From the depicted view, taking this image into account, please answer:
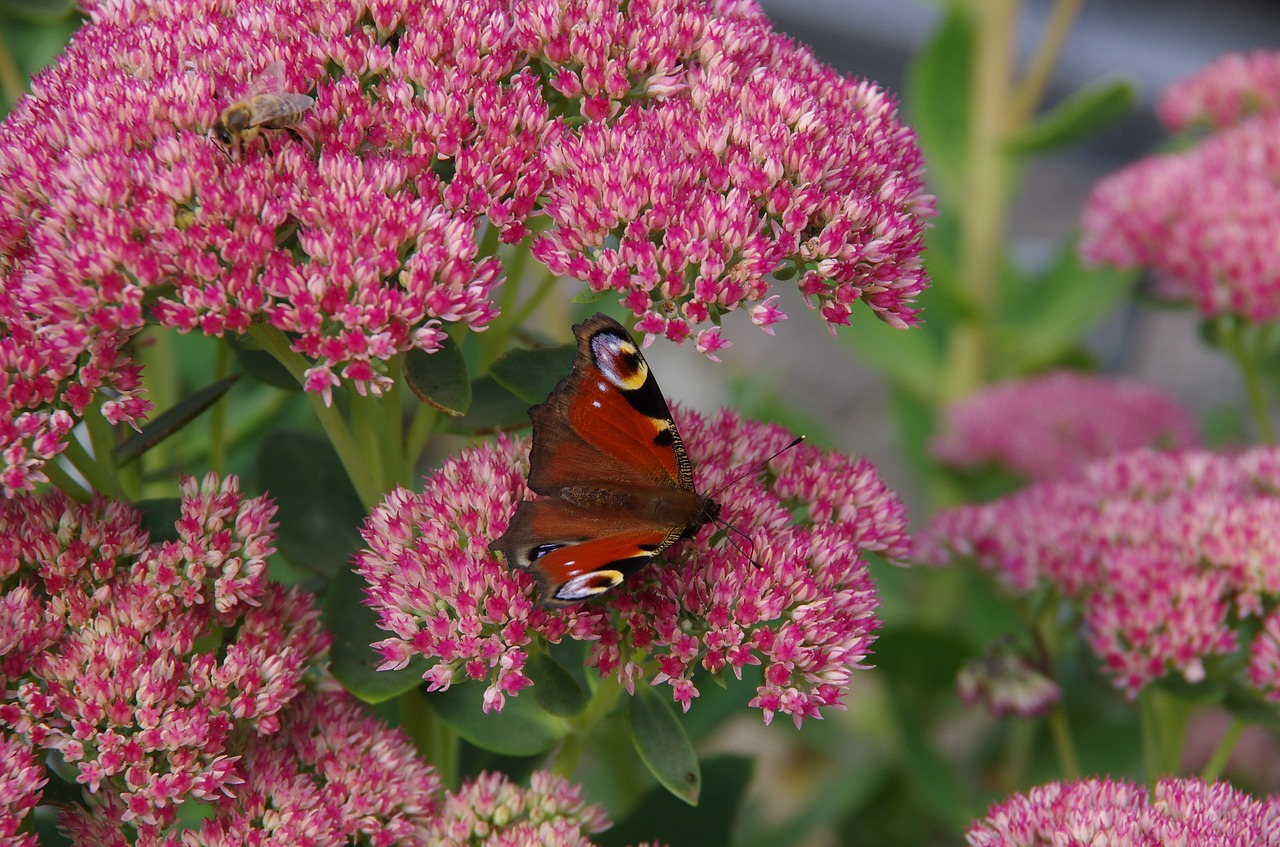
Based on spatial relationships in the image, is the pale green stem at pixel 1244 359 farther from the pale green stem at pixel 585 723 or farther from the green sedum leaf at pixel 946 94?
the pale green stem at pixel 585 723

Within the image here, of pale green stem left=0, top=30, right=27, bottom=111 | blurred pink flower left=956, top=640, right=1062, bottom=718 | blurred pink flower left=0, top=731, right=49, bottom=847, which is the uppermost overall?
pale green stem left=0, top=30, right=27, bottom=111

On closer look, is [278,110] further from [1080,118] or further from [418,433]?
[1080,118]

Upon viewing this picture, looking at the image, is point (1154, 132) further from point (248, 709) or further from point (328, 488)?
point (248, 709)

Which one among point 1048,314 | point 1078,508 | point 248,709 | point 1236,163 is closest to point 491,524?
point 248,709

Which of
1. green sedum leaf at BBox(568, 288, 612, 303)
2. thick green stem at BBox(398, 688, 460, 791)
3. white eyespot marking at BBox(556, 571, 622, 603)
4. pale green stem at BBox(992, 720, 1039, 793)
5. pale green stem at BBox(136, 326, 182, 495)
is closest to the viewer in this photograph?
white eyespot marking at BBox(556, 571, 622, 603)

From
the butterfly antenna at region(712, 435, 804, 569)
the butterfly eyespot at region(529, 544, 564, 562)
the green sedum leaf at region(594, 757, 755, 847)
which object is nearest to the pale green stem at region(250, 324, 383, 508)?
the butterfly eyespot at region(529, 544, 564, 562)

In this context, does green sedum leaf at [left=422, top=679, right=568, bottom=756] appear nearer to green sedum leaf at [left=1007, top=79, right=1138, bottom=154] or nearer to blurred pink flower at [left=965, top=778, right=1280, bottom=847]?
blurred pink flower at [left=965, top=778, right=1280, bottom=847]
